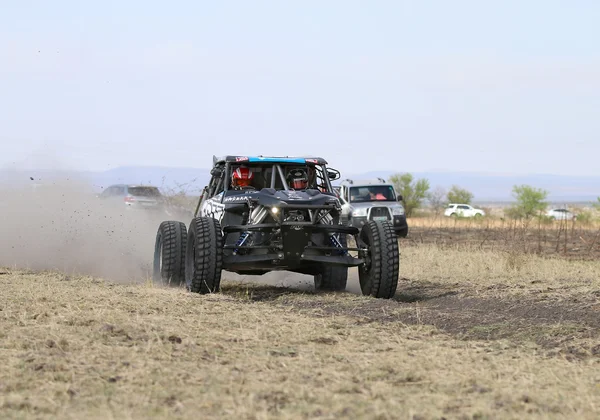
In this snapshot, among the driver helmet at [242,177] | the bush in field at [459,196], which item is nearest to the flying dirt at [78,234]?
the driver helmet at [242,177]

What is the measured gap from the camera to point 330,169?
1453 cm

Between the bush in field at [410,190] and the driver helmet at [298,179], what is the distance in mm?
51943

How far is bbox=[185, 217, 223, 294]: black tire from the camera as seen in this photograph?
12.7 meters

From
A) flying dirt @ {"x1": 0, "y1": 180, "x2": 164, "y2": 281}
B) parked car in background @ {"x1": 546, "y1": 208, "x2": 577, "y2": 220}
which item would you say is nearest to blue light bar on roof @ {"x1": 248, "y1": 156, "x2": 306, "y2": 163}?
flying dirt @ {"x1": 0, "y1": 180, "x2": 164, "y2": 281}

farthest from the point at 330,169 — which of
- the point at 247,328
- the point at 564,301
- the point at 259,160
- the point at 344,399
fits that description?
the point at 344,399

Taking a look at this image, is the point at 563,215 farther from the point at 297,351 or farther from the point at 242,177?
the point at 297,351

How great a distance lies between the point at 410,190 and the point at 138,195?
41077 mm

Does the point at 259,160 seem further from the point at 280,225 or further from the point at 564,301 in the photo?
the point at 564,301

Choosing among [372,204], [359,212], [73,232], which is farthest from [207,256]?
[372,204]

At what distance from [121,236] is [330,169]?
8196mm

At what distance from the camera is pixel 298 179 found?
14180mm

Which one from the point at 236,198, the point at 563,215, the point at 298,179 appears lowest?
the point at 563,215

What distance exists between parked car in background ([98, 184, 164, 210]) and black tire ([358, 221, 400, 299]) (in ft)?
46.6

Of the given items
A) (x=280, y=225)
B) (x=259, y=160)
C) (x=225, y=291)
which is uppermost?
(x=259, y=160)
